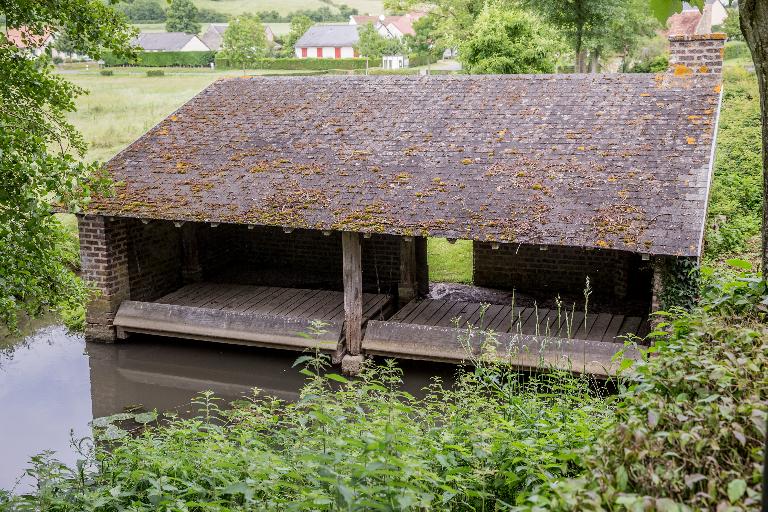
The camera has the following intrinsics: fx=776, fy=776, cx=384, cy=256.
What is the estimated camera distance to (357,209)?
1031 centimetres

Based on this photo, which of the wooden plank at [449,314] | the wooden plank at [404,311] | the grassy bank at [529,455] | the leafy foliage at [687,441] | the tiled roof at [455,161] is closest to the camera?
the leafy foliage at [687,441]

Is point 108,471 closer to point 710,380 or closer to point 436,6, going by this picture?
point 710,380

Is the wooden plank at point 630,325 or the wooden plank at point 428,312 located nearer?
the wooden plank at point 630,325

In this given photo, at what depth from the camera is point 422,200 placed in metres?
10.2

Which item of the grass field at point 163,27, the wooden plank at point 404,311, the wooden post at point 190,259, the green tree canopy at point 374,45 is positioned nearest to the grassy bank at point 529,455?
the wooden plank at point 404,311

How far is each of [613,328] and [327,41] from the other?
70.5m

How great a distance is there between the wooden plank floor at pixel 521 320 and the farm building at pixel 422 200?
5 cm

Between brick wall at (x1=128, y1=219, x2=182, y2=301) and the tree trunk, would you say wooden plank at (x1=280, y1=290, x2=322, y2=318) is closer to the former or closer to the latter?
brick wall at (x1=128, y1=219, x2=182, y2=301)

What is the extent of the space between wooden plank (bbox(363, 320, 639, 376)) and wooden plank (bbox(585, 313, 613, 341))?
2.08 ft

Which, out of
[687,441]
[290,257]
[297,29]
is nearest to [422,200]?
[290,257]

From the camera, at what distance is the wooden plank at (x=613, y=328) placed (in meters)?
10.3

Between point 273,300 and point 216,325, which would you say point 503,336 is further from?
point 216,325

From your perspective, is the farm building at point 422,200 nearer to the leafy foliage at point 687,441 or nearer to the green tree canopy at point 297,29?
the leafy foliage at point 687,441

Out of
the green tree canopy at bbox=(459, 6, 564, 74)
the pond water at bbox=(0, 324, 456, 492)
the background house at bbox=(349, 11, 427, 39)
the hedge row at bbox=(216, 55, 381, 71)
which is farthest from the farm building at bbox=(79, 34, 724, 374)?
the background house at bbox=(349, 11, 427, 39)
